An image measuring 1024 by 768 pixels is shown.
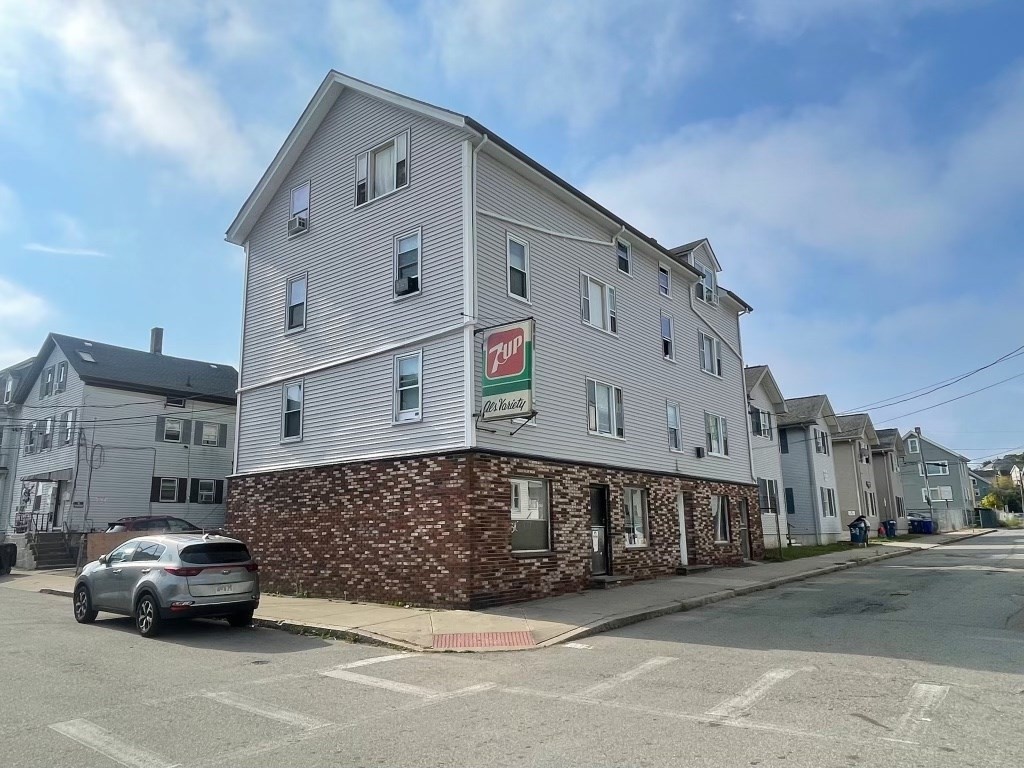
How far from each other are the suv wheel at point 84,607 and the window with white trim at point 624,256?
15.4 metres

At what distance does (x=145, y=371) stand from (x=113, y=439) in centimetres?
447

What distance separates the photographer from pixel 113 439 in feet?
108

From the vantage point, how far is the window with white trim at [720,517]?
24.7 metres

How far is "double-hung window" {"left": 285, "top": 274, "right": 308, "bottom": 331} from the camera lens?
1961 centimetres

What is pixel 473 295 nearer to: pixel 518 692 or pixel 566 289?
pixel 566 289

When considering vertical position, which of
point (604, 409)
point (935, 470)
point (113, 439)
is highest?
point (935, 470)

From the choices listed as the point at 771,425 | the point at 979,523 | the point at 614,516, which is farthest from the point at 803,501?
the point at 979,523

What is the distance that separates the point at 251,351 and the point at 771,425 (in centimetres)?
2701

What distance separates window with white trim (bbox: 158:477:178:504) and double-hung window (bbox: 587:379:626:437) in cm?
2382

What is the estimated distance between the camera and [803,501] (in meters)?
39.8

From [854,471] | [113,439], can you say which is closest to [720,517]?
[113,439]

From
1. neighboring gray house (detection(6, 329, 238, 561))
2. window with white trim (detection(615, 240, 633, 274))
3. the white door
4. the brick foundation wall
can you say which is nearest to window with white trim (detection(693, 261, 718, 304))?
window with white trim (detection(615, 240, 633, 274))

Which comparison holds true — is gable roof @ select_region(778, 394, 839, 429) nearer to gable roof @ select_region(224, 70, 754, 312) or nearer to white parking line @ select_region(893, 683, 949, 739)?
gable roof @ select_region(224, 70, 754, 312)

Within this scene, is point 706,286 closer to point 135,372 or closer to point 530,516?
point 530,516
